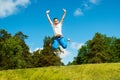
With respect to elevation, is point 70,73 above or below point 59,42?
below

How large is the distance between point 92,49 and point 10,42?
2359 centimetres

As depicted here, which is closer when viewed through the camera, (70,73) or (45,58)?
(70,73)

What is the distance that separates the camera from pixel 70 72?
25.7 meters

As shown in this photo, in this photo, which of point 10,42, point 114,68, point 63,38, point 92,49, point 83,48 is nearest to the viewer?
point 63,38

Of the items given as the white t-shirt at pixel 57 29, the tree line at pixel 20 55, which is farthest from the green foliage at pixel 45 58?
the white t-shirt at pixel 57 29

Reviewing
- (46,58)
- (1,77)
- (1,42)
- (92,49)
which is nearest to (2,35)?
(1,42)

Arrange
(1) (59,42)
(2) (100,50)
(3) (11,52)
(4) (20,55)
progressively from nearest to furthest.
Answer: (1) (59,42) → (3) (11,52) → (4) (20,55) → (2) (100,50)

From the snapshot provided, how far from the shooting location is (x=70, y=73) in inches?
1006

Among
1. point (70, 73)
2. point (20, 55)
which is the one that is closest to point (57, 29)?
point (70, 73)

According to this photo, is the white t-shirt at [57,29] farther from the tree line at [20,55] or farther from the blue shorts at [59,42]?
the tree line at [20,55]

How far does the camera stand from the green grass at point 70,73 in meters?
24.8

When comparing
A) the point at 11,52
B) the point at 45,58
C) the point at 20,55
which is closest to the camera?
the point at 11,52

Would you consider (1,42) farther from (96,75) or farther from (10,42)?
(96,75)

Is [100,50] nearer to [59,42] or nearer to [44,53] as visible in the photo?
[44,53]
